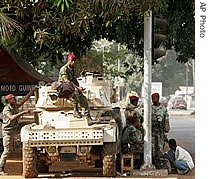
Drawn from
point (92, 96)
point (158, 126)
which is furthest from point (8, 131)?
point (158, 126)

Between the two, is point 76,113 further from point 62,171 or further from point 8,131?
point 62,171

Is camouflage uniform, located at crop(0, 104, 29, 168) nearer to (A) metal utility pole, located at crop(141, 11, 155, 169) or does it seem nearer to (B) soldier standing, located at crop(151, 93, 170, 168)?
(A) metal utility pole, located at crop(141, 11, 155, 169)

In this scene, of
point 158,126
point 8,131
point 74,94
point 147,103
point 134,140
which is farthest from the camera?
point 158,126

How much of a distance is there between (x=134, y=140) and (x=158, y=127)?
674mm

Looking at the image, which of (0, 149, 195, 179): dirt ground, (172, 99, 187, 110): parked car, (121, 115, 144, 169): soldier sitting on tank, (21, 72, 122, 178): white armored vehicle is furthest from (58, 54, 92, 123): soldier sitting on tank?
(172, 99, 187, 110): parked car

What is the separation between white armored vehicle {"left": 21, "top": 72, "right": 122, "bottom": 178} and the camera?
10039 millimetres

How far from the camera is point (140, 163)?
11.6 metres

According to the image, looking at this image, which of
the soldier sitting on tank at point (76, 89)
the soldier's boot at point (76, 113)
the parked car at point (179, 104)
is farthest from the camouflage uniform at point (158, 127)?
the parked car at point (179, 104)

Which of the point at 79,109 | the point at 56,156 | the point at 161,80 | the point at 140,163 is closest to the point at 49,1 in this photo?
the point at 79,109

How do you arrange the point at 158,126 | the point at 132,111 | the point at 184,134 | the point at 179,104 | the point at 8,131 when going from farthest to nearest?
the point at 179,104 → the point at 184,134 → the point at 132,111 → the point at 158,126 → the point at 8,131

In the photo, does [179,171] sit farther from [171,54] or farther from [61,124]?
[171,54]

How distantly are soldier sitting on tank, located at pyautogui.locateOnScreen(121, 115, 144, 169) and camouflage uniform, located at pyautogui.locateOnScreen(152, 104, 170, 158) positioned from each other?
1.11 feet

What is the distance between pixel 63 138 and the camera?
395 inches

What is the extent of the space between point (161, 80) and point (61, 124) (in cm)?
7301
